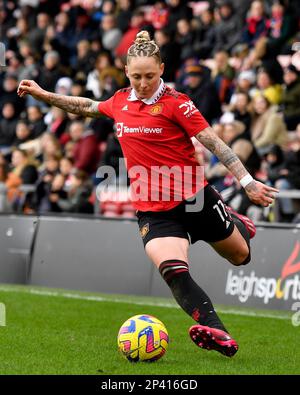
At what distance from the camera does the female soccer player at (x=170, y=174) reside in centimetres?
836

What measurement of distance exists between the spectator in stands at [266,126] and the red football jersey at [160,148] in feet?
26.7

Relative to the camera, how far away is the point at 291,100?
55.4 ft

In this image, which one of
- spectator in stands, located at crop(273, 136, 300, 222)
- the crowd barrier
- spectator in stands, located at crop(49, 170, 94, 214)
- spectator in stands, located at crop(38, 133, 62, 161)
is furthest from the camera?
spectator in stands, located at crop(38, 133, 62, 161)

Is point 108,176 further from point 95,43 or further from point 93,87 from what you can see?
point 95,43

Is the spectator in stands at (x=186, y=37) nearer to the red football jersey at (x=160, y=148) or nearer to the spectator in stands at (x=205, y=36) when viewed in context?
the spectator in stands at (x=205, y=36)

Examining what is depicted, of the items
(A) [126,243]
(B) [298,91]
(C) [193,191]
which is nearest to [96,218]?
(A) [126,243]

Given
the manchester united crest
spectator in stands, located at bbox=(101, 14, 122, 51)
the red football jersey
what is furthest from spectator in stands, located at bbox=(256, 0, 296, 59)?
the manchester united crest

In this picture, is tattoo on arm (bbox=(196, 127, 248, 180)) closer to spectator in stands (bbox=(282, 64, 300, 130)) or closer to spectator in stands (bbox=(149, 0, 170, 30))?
spectator in stands (bbox=(282, 64, 300, 130))

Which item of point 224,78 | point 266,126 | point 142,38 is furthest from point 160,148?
point 224,78

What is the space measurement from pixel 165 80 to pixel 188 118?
41.0 feet

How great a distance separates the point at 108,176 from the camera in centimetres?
1852

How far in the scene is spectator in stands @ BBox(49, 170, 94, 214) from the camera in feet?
57.9

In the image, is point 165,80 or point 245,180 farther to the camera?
point 165,80

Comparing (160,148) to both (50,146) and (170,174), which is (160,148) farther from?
(50,146)
